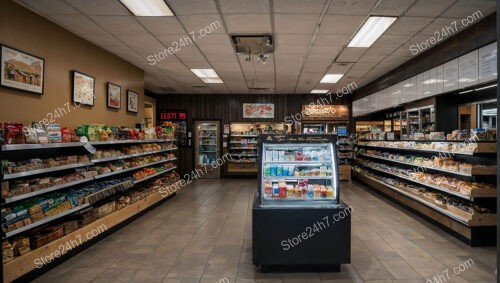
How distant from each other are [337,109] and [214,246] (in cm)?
885

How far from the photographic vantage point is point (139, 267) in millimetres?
3707

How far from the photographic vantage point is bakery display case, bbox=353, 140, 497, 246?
4320mm

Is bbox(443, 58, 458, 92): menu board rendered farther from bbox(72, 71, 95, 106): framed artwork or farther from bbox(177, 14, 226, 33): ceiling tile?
bbox(72, 71, 95, 106): framed artwork

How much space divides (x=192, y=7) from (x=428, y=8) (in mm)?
3130

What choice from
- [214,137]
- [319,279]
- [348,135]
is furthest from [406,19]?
[214,137]

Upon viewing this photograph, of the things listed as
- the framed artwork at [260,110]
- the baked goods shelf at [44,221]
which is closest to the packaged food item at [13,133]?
the baked goods shelf at [44,221]

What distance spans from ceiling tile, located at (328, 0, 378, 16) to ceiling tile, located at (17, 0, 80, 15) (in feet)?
11.4

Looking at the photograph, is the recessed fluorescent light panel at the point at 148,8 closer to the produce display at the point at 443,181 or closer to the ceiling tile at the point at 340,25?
the ceiling tile at the point at 340,25

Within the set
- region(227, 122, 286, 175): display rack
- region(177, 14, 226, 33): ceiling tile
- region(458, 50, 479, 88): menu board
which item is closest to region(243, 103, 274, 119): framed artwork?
region(227, 122, 286, 175): display rack

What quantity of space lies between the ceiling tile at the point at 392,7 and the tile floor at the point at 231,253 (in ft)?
10.7

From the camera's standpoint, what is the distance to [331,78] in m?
8.73

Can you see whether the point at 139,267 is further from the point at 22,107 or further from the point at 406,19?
the point at 406,19

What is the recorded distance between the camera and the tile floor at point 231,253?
345 cm

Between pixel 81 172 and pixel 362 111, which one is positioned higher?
pixel 362 111
